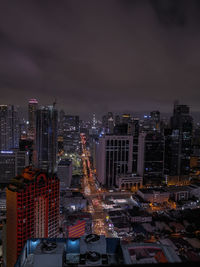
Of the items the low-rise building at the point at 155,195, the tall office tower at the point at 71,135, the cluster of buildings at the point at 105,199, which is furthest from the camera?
the tall office tower at the point at 71,135

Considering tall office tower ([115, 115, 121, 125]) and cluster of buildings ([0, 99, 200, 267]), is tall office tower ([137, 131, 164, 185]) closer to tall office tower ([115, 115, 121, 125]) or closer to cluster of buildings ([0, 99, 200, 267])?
cluster of buildings ([0, 99, 200, 267])

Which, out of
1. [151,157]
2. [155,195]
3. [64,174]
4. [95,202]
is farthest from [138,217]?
[151,157]

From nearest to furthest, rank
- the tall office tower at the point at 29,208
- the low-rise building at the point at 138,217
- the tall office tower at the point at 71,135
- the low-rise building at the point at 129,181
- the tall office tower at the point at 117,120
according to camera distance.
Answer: the tall office tower at the point at 29,208, the low-rise building at the point at 138,217, the low-rise building at the point at 129,181, the tall office tower at the point at 71,135, the tall office tower at the point at 117,120

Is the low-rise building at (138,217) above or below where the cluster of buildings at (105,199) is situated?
below

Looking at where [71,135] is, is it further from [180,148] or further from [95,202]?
[95,202]

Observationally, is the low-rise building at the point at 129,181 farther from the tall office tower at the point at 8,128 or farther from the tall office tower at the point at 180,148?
the tall office tower at the point at 8,128

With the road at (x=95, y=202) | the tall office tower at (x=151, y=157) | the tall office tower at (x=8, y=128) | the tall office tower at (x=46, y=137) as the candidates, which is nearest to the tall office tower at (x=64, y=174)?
the road at (x=95, y=202)
